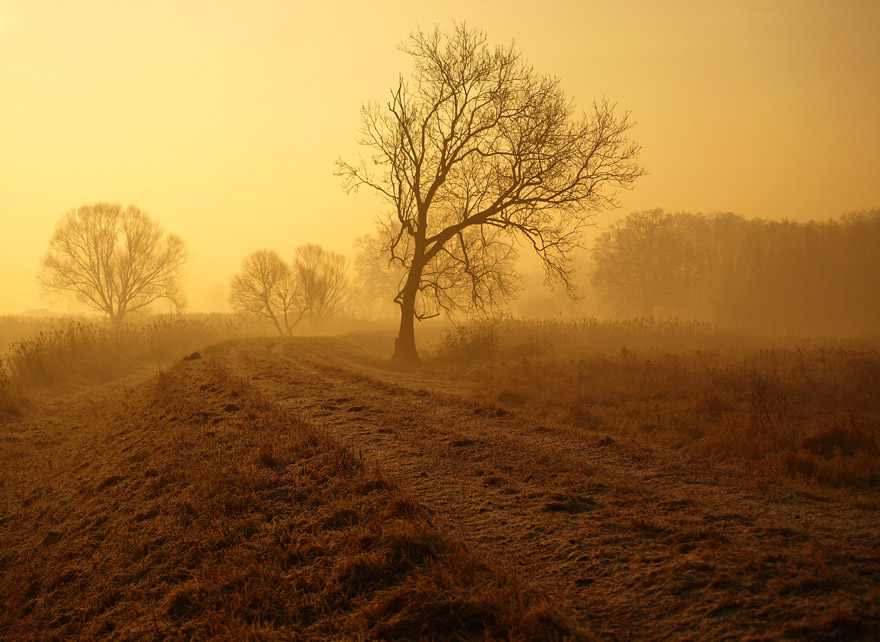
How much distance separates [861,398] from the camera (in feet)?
28.3

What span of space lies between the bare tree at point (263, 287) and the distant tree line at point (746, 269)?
30879 mm

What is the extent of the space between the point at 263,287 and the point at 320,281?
6490mm

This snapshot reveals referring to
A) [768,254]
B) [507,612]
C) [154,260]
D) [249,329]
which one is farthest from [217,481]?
[768,254]

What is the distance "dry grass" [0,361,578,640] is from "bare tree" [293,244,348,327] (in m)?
38.9

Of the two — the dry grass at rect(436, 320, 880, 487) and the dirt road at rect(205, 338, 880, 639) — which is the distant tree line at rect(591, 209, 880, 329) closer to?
the dry grass at rect(436, 320, 880, 487)

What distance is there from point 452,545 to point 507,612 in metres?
0.80

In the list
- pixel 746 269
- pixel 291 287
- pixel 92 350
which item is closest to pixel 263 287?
pixel 291 287

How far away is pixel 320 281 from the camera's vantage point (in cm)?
4759

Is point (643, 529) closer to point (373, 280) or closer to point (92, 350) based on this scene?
point (92, 350)

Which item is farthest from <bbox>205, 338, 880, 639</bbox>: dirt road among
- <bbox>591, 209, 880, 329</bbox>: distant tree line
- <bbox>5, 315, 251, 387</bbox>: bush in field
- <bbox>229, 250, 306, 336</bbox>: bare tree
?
<bbox>591, 209, 880, 329</bbox>: distant tree line

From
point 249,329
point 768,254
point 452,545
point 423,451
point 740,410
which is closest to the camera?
point 452,545

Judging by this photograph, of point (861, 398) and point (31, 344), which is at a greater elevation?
point (31, 344)

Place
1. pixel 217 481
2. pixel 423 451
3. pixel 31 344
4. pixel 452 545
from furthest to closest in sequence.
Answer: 1. pixel 31 344
2. pixel 423 451
3. pixel 217 481
4. pixel 452 545

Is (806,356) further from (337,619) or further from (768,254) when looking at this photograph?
Answer: (768,254)
